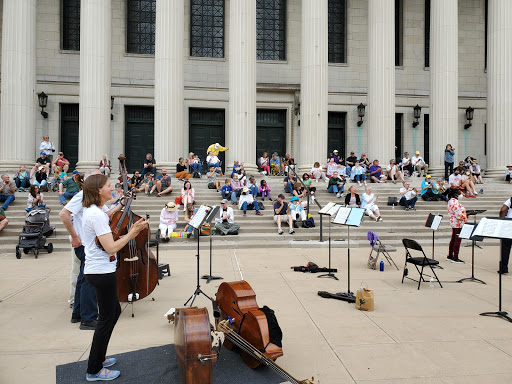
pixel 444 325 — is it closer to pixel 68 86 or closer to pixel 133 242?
pixel 133 242

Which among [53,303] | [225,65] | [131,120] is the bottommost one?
[53,303]

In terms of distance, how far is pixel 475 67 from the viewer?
86.7 feet

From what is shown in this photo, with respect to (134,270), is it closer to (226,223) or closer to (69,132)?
(226,223)

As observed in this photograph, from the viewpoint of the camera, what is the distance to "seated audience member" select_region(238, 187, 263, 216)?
50.8 ft

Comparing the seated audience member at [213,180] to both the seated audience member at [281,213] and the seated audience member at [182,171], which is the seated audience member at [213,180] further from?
the seated audience member at [281,213]

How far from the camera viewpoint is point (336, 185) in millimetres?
17594

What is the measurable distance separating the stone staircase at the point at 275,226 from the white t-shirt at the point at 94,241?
8.58m

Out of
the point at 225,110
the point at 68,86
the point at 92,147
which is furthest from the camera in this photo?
the point at 225,110

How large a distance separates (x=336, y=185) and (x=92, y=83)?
11.3 m

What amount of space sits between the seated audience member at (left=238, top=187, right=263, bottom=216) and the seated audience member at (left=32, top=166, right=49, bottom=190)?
7.68 metres

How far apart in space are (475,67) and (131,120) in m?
21.0

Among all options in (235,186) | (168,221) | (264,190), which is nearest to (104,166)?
(235,186)

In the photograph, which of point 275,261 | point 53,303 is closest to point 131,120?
point 275,261

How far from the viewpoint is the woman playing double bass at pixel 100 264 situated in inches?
150
